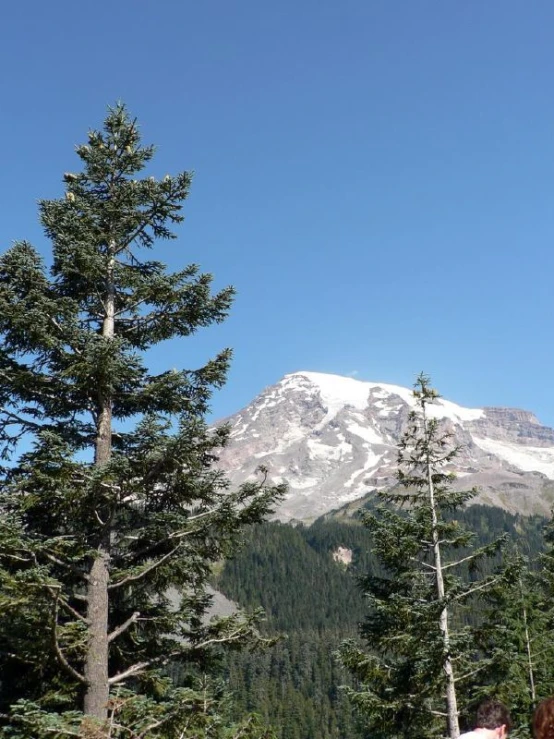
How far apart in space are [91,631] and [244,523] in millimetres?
2970

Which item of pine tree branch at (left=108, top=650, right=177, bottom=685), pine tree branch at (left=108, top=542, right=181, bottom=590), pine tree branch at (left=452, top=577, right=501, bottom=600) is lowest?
pine tree branch at (left=108, top=650, right=177, bottom=685)

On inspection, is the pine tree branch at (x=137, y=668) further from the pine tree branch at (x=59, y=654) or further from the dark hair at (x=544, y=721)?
the dark hair at (x=544, y=721)

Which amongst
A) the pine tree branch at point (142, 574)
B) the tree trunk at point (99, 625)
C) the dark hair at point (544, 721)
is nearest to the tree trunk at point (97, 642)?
the tree trunk at point (99, 625)

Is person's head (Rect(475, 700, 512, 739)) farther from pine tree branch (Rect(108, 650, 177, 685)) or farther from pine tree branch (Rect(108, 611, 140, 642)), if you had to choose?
pine tree branch (Rect(108, 611, 140, 642))

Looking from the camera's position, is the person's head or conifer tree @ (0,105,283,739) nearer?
the person's head

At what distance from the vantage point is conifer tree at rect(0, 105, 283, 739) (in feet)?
30.3

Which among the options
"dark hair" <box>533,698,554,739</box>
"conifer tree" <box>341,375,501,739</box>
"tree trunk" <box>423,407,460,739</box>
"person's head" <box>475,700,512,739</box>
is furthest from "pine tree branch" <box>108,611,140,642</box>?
"dark hair" <box>533,698,554,739</box>

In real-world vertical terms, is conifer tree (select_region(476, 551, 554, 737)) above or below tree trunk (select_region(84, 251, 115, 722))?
below

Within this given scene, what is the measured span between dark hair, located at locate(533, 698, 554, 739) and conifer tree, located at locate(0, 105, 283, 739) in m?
5.76

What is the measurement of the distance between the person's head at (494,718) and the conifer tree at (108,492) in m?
4.81

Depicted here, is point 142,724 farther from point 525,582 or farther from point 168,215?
point 525,582

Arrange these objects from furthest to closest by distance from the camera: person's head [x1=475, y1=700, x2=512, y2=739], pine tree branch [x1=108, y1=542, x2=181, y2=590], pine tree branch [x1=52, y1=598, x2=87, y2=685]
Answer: pine tree branch [x1=108, y1=542, x2=181, y2=590]
pine tree branch [x1=52, y1=598, x2=87, y2=685]
person's head [x1=475, y1=700, x2=512, y2=739]

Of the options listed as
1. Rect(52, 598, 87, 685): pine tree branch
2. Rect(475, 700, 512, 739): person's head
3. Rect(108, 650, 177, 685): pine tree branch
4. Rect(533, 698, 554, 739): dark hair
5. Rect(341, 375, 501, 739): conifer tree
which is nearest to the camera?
Rect(533, 698, 554, 739): dark hair

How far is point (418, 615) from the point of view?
15.2 metres
